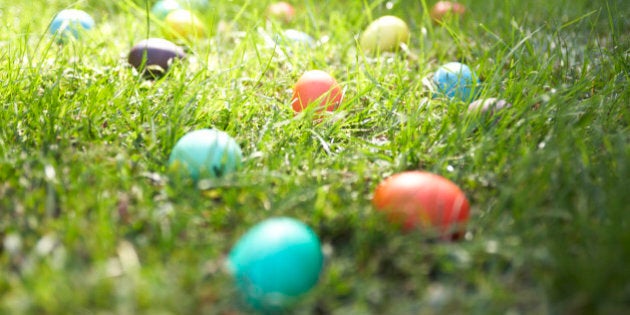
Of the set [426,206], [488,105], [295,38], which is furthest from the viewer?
[295,38]

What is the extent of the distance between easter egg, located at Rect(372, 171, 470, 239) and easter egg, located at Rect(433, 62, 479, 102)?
83cm

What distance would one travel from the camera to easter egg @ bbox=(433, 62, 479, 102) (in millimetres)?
2641

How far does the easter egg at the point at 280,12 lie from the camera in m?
3.67

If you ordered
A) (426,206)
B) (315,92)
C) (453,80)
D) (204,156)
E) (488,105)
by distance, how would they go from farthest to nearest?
(453,80) < (315,92) < (488,105) < (204,156) < (426,206)

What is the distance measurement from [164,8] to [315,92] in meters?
1.55

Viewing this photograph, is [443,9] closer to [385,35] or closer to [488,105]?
[385,35]

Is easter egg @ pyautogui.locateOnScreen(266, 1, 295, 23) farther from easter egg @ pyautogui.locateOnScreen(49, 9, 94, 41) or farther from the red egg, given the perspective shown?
the red egg

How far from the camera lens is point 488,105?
2336 millimetres

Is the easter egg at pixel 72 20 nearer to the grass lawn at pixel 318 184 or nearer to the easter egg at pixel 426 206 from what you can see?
the grass lawn at pixel 318 184

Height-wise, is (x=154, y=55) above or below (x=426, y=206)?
above

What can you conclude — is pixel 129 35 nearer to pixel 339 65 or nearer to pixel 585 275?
pixel 339 65

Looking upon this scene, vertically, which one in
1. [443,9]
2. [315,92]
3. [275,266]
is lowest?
[275,266]

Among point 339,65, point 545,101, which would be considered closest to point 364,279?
point 545,101

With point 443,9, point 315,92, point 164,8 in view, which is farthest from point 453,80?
point 164,8
